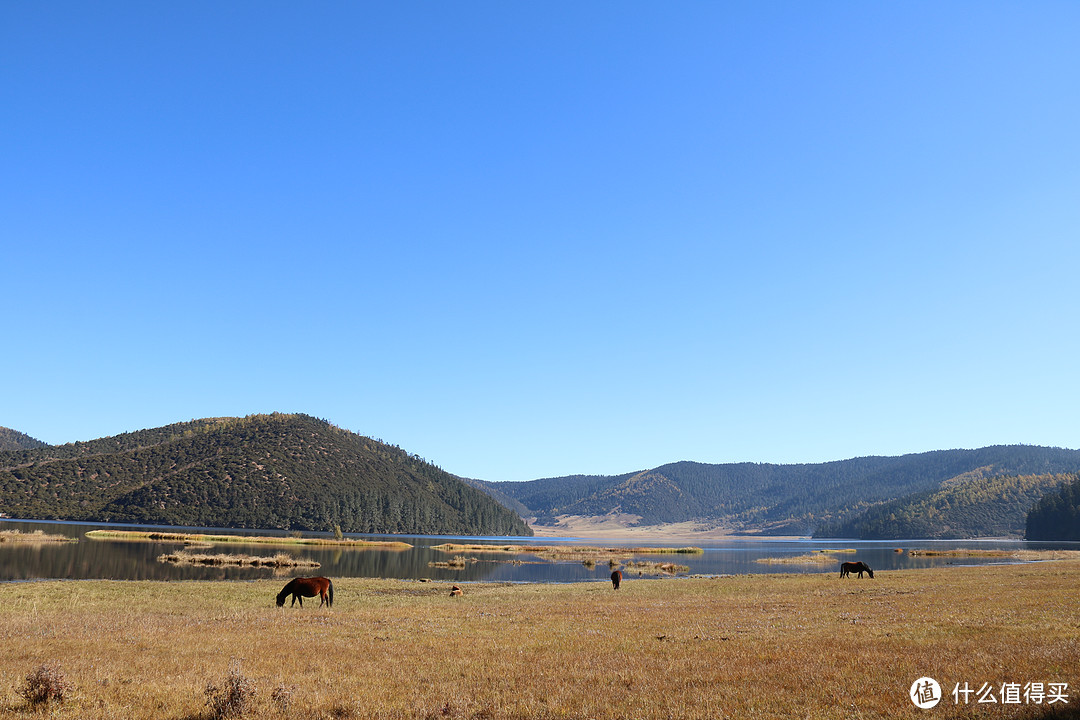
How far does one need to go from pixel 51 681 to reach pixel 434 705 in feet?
24.5

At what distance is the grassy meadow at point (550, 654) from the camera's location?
39.9 ft

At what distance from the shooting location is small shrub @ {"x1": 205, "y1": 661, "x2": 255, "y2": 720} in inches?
462

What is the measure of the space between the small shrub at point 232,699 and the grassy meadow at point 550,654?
16 centimetres

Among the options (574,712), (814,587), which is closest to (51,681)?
(574,712)

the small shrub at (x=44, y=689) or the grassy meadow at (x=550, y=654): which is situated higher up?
the small shrub at (x=44, y=689)

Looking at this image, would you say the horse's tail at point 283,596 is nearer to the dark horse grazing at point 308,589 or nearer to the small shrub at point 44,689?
the dark horse grazing at point 308,589

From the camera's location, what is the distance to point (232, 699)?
1184 cm

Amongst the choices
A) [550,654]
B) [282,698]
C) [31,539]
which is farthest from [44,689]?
[31,539]

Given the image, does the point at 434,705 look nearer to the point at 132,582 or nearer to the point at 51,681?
the point at 51,681

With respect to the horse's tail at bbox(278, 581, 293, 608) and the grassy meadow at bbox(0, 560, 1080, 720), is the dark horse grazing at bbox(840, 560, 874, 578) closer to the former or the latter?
the grassy meadow at bbox(0, 560, 1080, 720)

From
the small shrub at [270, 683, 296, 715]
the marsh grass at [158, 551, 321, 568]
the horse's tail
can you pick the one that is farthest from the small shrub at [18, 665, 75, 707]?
the marsh grass at [158, 551, 321, 568]

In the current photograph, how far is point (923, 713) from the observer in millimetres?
11109

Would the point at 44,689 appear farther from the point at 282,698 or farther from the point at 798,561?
the point at 798,561

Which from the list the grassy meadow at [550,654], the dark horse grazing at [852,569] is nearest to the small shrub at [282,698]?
the grassy meadow at [550,654]
